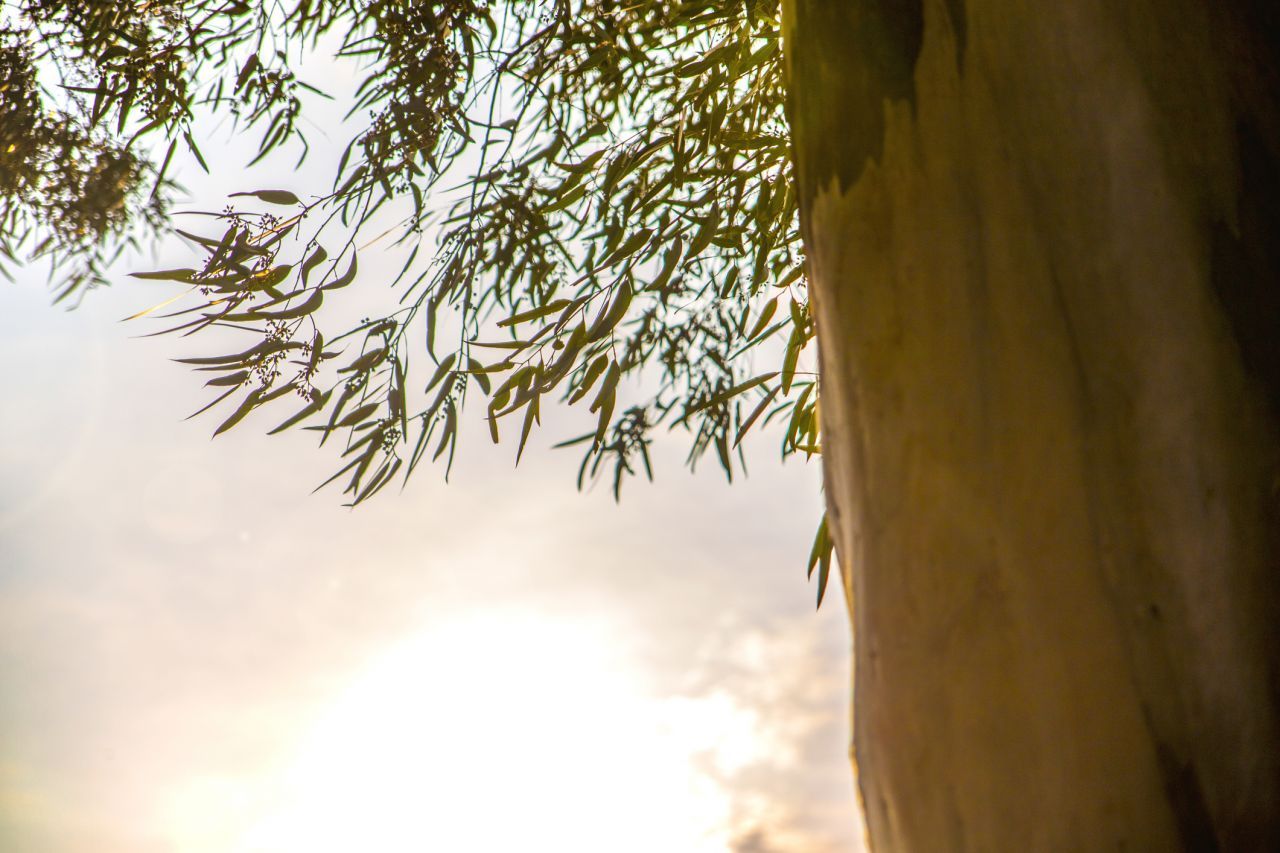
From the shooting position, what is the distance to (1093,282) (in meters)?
0.56

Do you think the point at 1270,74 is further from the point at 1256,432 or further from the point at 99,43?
the point at 99,43

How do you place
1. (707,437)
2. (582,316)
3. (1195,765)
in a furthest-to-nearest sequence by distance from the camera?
(707,437) → (582,316) → (1195,765)

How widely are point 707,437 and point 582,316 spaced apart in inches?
24.4

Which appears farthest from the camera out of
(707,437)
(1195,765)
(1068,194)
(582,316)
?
(707,437)

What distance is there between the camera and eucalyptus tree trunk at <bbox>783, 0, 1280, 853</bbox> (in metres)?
→ 0.49

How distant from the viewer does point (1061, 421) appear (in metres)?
0.54

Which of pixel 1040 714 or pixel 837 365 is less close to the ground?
pixel 837 365

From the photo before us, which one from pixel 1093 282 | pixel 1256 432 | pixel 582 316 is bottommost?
pixel 1256 432

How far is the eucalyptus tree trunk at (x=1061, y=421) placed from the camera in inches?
19.3

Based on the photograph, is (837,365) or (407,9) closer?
(837,365)

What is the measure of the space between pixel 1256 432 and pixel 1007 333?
0.50 feet

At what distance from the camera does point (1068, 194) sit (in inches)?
23.2

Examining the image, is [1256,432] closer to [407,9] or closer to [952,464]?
[952,464]

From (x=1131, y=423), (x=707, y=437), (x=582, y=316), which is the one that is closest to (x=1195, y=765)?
(x=1131, y=423)
